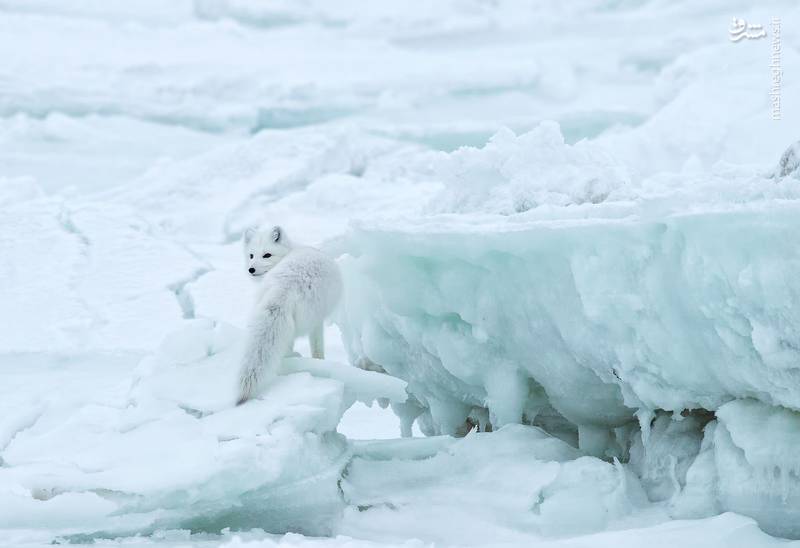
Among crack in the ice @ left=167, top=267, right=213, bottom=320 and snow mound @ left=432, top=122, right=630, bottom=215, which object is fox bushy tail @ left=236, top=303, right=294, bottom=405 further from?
crack in the ice @ left=167, top=267, right=213, bottom=320

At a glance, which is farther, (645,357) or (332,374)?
(332,374)

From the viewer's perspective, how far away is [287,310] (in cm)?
330

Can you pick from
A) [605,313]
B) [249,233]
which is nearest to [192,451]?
[605,313]

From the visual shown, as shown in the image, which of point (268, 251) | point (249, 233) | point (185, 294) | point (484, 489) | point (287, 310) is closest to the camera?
point (484, 489)

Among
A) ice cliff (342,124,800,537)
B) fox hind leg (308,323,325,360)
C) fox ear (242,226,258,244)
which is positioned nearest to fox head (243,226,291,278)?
fox ear (242,226,258,244)

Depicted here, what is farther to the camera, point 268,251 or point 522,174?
point 268,251

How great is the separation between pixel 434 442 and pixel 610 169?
4.23 ft

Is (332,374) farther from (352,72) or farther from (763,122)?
(352,72)

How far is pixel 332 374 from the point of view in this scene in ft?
10.9

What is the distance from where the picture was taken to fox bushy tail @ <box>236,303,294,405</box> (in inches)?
123

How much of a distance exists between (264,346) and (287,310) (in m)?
0.18

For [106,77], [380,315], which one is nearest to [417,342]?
[380,315]

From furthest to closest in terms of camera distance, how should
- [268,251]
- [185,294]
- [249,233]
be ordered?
[185,294] < [249,233] < [268,251]

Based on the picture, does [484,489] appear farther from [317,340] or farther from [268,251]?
[268,251]
